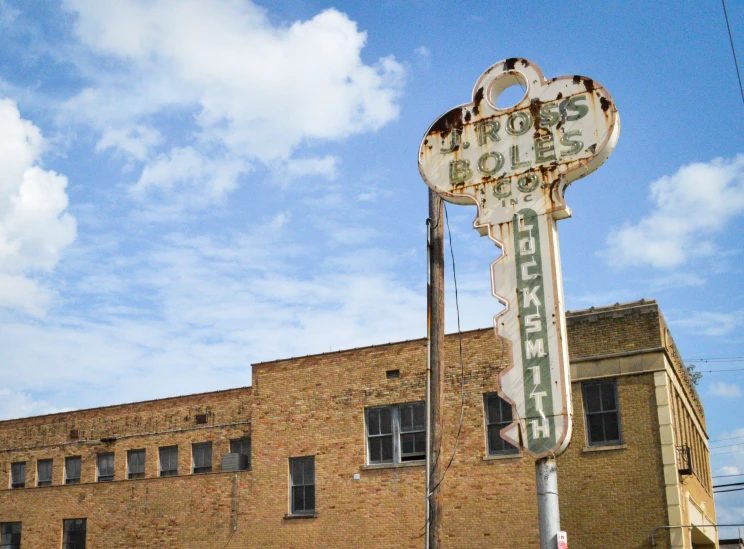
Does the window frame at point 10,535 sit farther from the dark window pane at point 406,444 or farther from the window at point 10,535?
the dark window pane at point 406,444

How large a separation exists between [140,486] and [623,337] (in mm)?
16401

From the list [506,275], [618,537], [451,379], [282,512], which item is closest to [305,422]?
[282,512]

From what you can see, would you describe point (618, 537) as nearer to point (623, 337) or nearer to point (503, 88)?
point (623, 337)

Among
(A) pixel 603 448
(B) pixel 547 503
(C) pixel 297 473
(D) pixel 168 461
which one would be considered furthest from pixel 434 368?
(D) pixel 168 461

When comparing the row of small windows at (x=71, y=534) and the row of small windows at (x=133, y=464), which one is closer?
the row of small windows at (x=133, y=464)

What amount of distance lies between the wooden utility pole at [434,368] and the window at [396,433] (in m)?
9.00

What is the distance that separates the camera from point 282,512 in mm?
24953

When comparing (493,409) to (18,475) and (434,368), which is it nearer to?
(434,368)

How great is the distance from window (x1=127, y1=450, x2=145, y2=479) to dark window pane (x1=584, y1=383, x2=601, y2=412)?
16.6m

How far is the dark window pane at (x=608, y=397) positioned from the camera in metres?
20.8

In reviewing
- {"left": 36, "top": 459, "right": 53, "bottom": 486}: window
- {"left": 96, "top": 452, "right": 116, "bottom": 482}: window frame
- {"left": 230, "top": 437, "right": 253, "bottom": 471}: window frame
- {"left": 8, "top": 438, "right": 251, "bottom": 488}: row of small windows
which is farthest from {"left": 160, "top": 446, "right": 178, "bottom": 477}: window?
{"left": 36, "top": 459, "right": 53, "bottom": 486}: window

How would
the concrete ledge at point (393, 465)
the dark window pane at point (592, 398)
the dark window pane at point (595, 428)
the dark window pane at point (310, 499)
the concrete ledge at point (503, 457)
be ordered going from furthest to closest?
the dark window pane at point (310, 499), the concrete ledge at point (393, 465), the concrete ledge at point (503, 457), the dark window pane at point (592, 398), the dark window pane at point (595, 428)

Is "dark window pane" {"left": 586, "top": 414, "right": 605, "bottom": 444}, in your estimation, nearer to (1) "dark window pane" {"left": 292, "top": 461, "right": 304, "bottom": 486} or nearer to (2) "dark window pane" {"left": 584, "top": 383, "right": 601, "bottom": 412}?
→ (2) "dark window pane" {"left": 584, "top": 383, "right": 601, "bottom": 412}

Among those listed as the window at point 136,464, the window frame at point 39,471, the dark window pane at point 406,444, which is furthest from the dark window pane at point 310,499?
the window frame at point 39,471
